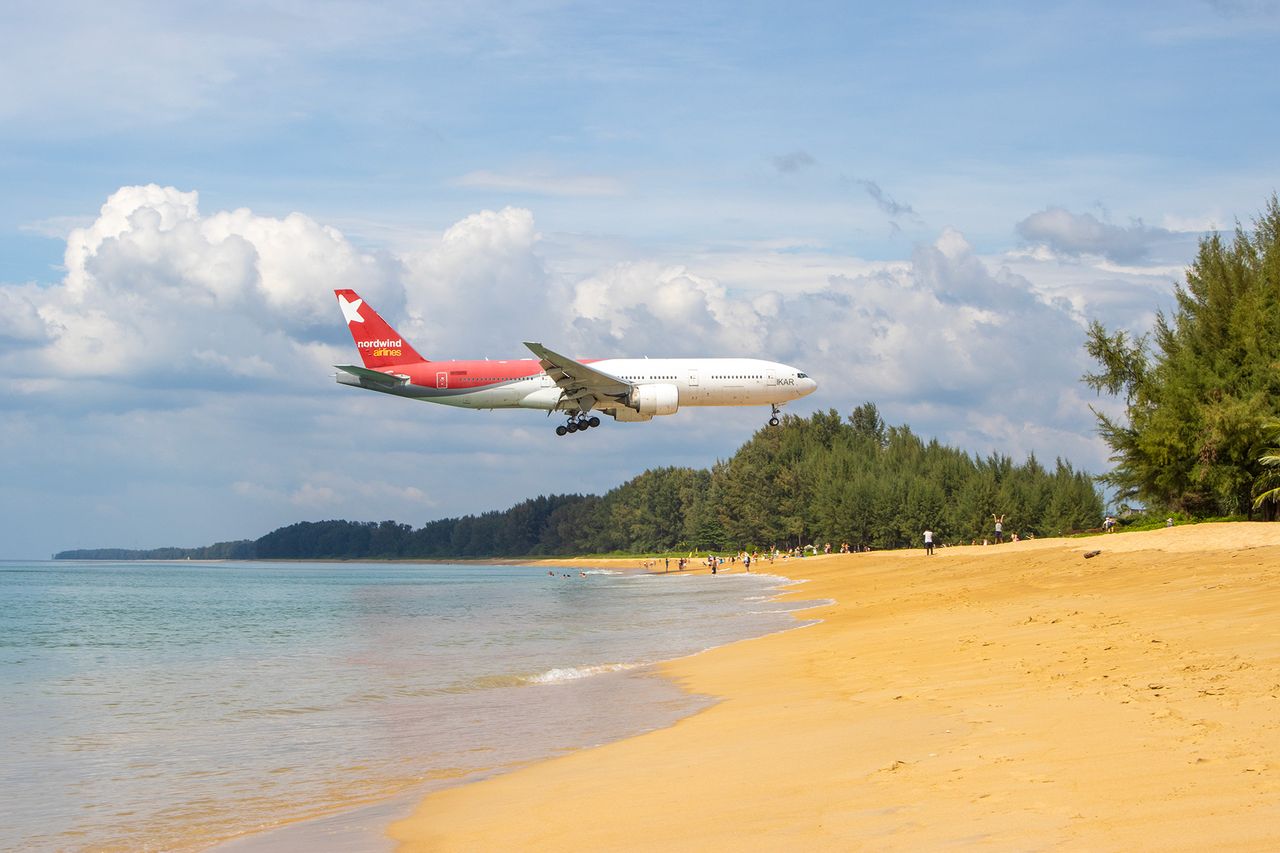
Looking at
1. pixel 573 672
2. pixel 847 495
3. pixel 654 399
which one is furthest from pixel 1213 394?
pixel 847 495

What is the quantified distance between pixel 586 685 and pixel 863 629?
22.0ft

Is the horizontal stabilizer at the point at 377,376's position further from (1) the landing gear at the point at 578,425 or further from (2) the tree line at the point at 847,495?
(2) the tree line at the point at 847,495

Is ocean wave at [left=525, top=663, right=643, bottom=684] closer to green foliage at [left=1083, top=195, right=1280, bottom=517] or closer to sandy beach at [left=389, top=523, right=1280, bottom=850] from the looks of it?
sandy beach at [left=389, top=523, right=1280, bottom=850]

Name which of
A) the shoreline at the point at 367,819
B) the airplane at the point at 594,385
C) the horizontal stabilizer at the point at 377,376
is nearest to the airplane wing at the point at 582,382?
the airplane at the point at 594,385

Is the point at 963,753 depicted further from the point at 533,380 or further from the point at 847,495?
the point at 847,495

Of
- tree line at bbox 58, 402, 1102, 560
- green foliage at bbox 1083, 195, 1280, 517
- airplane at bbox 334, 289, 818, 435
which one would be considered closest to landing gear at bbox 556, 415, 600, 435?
airplane at bbox 334, 289, 818, 435

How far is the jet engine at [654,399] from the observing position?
49.9 metres

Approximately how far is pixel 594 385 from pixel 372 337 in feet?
44.9

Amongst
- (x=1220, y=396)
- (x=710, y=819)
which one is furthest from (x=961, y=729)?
(x=1220, y=396)

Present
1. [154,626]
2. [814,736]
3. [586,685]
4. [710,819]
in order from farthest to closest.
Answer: [154,626] → [586,685] → [814,736] → [710,819]

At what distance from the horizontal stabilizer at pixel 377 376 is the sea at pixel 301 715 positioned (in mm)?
15404

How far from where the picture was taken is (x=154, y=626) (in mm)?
43781

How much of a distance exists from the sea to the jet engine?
12326 millimetres

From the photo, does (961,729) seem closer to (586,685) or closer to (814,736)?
(814,736)
